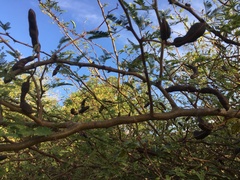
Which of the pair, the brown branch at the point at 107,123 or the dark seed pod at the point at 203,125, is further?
the dark seed pod at the point at 203,125

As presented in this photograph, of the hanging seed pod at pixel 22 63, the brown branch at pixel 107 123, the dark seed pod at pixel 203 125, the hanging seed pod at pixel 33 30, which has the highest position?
the hanging seed pod at pixel 33 30

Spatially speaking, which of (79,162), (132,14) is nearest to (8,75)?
(132,14)

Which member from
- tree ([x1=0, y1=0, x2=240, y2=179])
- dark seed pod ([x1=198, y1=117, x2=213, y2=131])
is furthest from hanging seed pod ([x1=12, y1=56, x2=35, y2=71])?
dark seed pod ([x1=198, y1=117, x2=213, y2=131])

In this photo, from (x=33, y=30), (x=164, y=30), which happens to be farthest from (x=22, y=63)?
(x=164, y=30)

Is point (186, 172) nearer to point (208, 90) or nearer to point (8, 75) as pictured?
point (208, 90)

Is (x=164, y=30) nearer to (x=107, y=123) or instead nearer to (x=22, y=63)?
(x=107, y=123)

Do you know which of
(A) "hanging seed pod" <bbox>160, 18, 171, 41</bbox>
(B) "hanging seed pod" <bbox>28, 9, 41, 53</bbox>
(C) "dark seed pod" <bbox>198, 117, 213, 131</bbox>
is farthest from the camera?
(C) "dark seed pod" <bbox>198, 117, 213, 131</bbox>

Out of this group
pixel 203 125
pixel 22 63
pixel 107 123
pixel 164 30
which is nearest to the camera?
pixel 164 30

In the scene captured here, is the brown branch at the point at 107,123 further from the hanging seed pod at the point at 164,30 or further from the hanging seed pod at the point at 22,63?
the hanging seed pod at the point at 164,30

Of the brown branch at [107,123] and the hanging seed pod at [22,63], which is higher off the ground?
the hanging seed pod at [22,63]

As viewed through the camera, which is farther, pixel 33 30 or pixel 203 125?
pixel 203 125

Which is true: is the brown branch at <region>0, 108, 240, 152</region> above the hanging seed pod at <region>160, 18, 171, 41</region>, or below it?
below

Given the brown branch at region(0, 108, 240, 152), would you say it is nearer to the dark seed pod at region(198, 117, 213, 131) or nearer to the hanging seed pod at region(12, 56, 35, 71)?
the dark seed pod at region(198, 117, 213, 131)

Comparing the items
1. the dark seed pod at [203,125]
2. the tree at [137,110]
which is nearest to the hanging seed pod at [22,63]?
the tree at [137,110]
